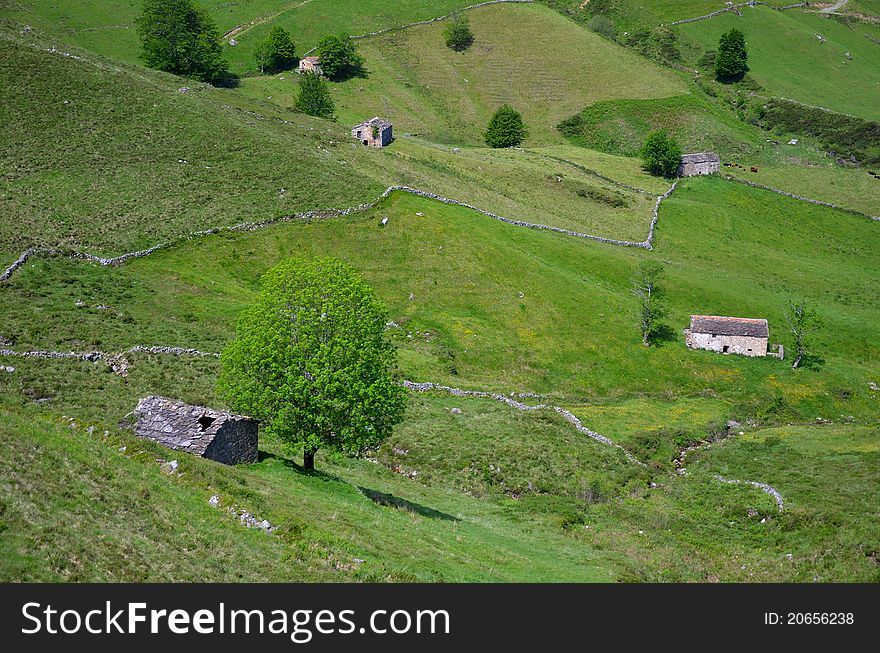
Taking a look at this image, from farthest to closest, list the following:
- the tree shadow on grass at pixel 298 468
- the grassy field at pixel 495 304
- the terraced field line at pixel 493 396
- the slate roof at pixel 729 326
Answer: the slate roof at pixel 729 326, the grassy field at pixel 495 304, the terraced field line at pixel 493 396, the tree shadow on grass at pixel 298 468

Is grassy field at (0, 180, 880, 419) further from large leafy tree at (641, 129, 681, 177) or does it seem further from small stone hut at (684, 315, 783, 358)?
large leafy tree at (641, 129, 681, 177)

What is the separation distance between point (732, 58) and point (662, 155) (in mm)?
70287

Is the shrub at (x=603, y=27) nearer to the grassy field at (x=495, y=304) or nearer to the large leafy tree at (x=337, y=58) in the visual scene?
the large leafy tree at (x=337, y=58)

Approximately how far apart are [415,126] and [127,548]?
434ft

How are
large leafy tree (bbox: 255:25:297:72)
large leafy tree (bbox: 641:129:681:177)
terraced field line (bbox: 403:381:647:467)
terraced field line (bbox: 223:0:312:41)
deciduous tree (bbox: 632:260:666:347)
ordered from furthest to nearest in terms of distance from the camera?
terraced field line (bbox: 223:0:312:41), large leafy tree (bbox: 255:25:297:72), large leafy tree (bbox: 641:129:681:177), deciduous tree (bbox: 632:260:666:347), terraced field line (bbox: 403:381:647:467)

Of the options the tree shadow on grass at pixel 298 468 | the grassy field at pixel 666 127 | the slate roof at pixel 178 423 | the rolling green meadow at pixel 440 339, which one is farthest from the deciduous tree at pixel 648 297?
the grassy field at pixel 666 127

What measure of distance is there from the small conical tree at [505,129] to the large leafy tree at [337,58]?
116 ft

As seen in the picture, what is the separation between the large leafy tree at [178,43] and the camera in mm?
125562

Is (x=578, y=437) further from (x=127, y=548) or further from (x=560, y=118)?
(x=560, y=118)

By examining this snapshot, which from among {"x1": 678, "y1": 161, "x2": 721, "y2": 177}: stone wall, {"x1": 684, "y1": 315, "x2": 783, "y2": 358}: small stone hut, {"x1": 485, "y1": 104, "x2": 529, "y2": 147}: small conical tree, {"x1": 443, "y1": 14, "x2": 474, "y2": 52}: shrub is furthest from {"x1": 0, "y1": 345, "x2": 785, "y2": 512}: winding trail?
{"x1": 443, "y1": 14, "x2": 474, "y2": 52}: shrub

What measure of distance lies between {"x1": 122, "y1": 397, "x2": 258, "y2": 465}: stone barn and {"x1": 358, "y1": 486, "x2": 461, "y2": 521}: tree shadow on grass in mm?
6213

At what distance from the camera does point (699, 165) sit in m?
128

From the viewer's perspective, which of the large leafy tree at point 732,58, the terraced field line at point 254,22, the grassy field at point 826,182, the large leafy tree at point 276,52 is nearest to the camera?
the grassy field at point 826,182

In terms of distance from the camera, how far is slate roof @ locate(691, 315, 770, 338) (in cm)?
6900
